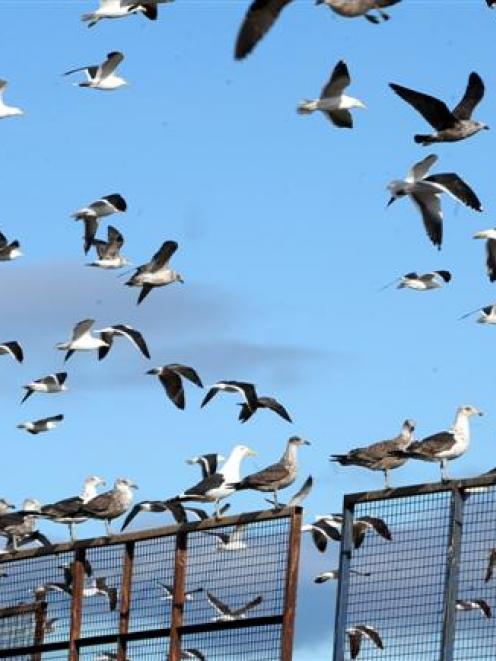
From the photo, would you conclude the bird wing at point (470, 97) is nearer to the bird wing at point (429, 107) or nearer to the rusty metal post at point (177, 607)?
the bird wing at point (429, 107)

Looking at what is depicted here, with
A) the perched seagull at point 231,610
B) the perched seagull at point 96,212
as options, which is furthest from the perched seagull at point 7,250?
the perched seagull at point 231,610

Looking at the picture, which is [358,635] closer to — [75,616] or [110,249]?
[75,616]

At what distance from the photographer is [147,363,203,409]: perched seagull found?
33250 millimetres

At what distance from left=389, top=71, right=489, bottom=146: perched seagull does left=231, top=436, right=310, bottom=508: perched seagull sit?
4293mm

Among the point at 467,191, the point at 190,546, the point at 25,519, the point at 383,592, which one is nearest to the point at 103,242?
the point at 25,519

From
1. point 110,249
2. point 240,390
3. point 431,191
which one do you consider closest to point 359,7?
point 431,191

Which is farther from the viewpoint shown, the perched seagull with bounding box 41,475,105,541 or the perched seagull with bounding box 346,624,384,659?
the perched seagull with bounding box 41,475,105,541

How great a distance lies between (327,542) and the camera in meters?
31.2

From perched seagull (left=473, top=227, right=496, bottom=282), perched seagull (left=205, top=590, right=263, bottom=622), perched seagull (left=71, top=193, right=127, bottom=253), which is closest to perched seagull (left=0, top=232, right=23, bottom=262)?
perched seagull (left=71, top=193, right=127, bottom=253)

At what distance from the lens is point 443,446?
26.3 m

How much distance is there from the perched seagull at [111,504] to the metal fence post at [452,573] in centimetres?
1213

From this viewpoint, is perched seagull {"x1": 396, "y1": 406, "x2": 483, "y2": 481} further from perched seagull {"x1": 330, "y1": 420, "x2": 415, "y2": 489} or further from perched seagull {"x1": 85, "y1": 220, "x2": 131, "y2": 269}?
perched seagull {"x1": 85, "y1": 220, "x2": 131, "y2": 269}

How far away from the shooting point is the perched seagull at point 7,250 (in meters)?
34.7

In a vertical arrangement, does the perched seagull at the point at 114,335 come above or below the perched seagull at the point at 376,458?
above
